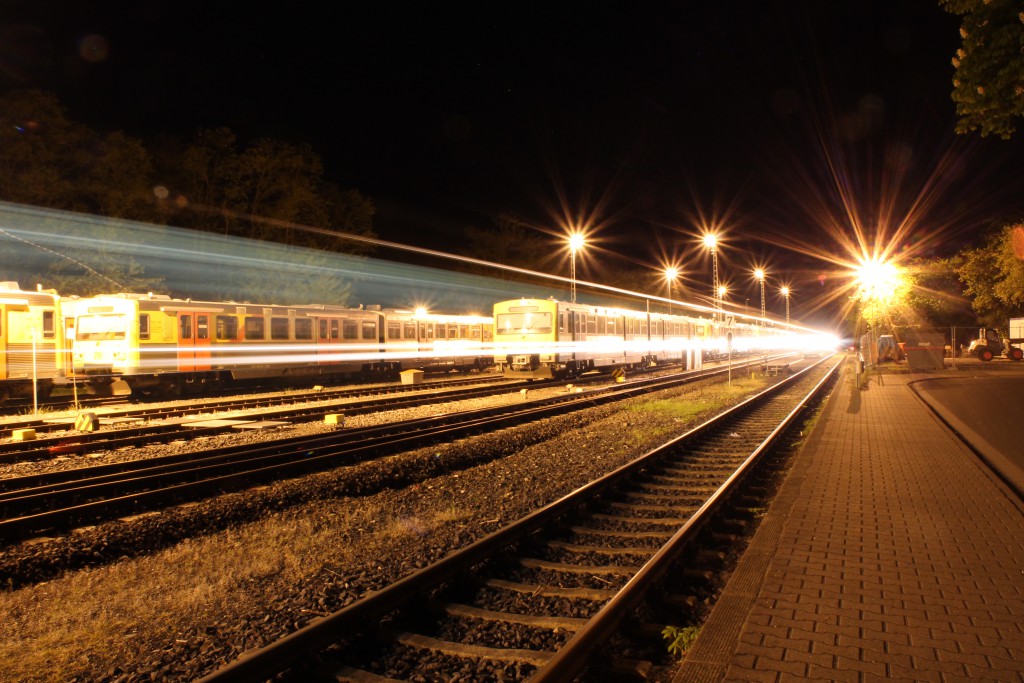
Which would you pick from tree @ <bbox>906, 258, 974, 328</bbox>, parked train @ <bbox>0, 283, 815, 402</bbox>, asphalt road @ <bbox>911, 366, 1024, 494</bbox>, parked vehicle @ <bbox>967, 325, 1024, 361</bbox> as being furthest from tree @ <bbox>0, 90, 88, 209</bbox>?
parked vehicle @ <bbox>967, 325, 1024, 361</bbox>

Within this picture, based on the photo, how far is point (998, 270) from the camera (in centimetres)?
3778

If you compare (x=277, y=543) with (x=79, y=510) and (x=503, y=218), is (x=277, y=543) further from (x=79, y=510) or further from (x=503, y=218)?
(x=503, y=218)

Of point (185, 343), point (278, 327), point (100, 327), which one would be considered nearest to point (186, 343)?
point (185, 343)

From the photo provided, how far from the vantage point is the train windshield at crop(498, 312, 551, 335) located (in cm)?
2864

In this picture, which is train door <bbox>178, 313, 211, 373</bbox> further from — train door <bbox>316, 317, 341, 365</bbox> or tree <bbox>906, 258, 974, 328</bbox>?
tree <bbox>906, 258, 974, 328</bbox>

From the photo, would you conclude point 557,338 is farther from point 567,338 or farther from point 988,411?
point 988,411

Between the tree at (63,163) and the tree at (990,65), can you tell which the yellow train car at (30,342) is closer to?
the tree at (63,163)

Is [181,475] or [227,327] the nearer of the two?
[181,475]

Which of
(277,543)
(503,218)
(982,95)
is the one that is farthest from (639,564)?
(503,218)

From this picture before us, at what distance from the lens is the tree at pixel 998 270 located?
33.7m

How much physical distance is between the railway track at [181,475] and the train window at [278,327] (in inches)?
495

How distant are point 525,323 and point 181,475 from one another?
19.8 meters

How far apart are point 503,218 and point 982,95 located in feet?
172

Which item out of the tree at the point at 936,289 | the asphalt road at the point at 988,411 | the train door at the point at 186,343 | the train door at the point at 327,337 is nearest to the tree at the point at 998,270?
the tree at the point at 936,289
